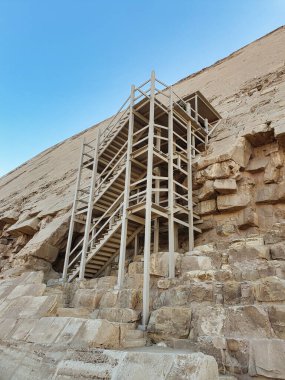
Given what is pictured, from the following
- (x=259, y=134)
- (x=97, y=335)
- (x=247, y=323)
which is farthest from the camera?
(x=259, y=134)

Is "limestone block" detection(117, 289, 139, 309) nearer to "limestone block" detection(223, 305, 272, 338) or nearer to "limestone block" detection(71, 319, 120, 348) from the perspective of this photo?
"limestone block" detection(71, 319, 120, 348)

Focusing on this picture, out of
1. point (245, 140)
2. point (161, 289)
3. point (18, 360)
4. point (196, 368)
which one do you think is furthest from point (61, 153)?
point (196, 368)

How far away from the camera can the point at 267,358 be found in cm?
356

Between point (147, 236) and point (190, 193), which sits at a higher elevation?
point (190, 193)

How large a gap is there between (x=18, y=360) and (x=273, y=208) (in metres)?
8.28

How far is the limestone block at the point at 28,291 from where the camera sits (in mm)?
6461

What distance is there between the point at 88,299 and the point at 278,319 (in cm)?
502

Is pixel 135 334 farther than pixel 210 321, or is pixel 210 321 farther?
pixel 135 334

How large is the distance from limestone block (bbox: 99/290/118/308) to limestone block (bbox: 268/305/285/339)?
3.87 meters

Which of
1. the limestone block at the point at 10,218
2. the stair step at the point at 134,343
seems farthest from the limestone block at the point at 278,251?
the limestone block at the point at 10,218

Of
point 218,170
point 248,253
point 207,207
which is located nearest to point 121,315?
point 248,253

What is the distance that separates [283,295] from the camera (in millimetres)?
4707

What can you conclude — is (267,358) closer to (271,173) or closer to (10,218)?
(271,173)

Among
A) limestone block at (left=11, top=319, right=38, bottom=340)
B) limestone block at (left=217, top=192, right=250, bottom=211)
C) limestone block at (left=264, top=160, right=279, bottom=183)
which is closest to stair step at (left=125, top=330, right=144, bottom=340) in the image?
limestone block at (left=11, top=319, right=38, bottom=340)
